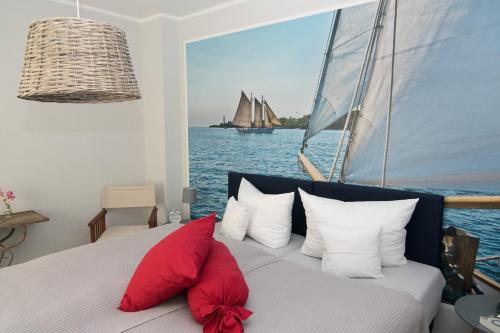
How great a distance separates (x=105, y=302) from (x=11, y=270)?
749 millimetres

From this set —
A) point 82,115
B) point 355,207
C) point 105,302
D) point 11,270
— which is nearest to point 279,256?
point 355,207

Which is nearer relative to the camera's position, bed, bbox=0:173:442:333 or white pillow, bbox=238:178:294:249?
bed, bbox=0:173:442:333

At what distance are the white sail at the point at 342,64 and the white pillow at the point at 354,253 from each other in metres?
0.95

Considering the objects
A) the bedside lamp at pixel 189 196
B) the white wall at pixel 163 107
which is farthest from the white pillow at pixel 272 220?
the white wall at pixel 163 107

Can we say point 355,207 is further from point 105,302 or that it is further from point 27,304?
point 27,304

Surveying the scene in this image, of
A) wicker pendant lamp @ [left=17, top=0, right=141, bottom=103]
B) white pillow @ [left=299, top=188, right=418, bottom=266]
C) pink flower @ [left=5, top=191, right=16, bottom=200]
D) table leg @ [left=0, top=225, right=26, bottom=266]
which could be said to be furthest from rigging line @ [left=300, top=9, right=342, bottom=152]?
table leg @ [left=0, top=225, right=26, bottom=266]

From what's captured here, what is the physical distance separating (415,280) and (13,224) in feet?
9.46

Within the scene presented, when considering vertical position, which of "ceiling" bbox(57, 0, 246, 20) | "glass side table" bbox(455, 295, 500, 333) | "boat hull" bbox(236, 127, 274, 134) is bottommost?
"glass side table" bbox(455, 295, 500, 333)

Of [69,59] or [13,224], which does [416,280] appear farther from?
[13,224]

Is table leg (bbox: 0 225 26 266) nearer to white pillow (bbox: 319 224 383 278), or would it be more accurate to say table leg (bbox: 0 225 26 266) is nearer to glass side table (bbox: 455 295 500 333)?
white pillow (bbox: 319 224 383 278)

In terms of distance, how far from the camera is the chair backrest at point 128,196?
340 centimetres

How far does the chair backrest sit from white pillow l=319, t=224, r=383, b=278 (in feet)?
7.19

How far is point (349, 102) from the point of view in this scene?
237 cm

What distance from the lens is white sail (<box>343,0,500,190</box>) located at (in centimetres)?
184
